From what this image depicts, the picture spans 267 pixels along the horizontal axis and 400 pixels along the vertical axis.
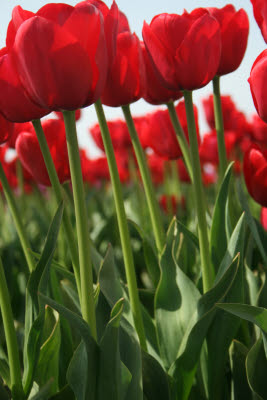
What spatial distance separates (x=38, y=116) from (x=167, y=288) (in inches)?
11.8

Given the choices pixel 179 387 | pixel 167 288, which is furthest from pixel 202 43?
pixel 179 387

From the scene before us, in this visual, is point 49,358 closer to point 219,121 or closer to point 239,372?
point 239,372

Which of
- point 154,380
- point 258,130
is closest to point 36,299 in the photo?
point 154,380

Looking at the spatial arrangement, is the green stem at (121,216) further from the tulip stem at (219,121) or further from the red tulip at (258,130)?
the red tulip at (258,130)

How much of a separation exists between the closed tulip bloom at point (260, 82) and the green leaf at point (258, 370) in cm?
29

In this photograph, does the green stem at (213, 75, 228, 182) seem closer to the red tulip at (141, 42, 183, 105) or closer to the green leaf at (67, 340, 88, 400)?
the red tulip at (141, 42, 183, 105)

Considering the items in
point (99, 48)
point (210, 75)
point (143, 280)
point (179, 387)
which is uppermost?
point (99, 48)

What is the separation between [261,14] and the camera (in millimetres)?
696

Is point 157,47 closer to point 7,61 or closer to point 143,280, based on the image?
point 7,61

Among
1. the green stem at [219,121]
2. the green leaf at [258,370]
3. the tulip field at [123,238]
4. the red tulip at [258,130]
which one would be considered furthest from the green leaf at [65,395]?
the red tulip at [258,130]

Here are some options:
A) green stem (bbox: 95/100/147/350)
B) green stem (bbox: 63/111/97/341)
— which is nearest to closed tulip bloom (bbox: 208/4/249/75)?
green stem (bbox: 95/100/147/350)

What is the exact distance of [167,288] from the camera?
30.9 inches

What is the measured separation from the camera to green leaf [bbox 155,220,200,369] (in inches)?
30.3

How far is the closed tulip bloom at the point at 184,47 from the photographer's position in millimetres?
705
